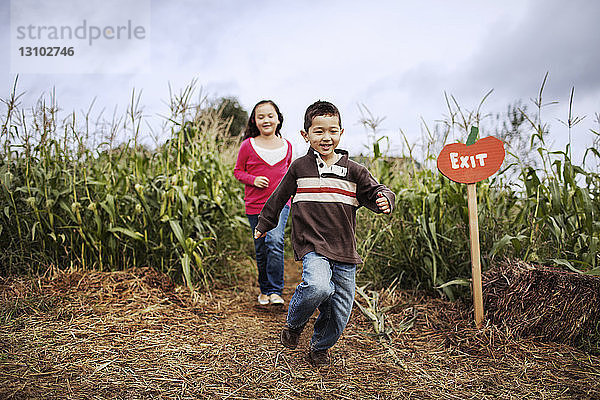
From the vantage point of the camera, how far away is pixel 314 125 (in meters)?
2.12

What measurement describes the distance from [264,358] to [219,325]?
644mm

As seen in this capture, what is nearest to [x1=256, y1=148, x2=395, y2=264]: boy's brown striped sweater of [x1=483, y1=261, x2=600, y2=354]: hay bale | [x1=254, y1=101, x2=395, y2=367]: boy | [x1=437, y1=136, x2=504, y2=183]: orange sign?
[x1=254, y1=101, x2=395, y2=367]: boy

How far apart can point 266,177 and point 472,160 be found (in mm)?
1444

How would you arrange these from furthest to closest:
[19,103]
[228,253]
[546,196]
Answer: [228,253]
[19,103]
[546,196]

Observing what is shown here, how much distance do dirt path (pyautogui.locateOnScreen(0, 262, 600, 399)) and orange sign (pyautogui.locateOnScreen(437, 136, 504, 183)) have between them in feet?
3.00

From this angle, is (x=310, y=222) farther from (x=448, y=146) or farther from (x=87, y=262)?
(x=87, y=262)

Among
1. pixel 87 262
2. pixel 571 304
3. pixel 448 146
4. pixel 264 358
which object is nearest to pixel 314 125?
pixel 448 146

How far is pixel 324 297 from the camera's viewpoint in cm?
203

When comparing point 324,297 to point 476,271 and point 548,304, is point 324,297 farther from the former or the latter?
point 548,304

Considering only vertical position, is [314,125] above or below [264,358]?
above

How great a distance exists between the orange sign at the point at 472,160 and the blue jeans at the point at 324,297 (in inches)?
39.0

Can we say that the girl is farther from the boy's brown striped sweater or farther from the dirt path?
the boy's brown striped sweater

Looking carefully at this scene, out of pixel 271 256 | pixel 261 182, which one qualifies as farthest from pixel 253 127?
pixel 271 256

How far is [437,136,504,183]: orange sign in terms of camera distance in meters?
2.62
